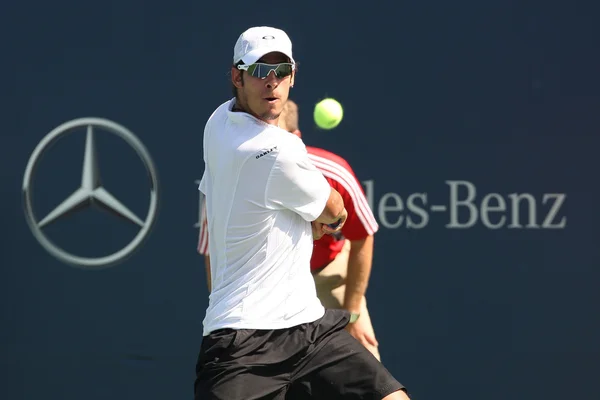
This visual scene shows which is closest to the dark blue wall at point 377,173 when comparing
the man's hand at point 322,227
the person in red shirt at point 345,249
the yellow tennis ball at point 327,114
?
the yellow tennis ball at point 327,114

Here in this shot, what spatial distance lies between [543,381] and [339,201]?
77.0 inches

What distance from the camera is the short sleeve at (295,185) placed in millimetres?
3027

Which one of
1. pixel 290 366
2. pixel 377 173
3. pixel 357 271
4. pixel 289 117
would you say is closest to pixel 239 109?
pixel 290 366

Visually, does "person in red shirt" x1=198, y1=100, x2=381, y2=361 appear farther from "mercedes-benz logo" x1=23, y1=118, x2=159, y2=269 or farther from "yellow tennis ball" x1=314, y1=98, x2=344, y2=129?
"mercedes-benz logo" x1=23, y1=118, x2=159, y2=269

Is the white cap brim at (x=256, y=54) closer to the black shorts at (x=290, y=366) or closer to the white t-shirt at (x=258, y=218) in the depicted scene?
the white t-shirt at (x=258, y=218)

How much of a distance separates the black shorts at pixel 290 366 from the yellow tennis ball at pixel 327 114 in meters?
1.30

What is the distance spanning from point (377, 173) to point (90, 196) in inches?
45.3

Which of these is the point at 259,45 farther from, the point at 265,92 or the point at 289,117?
the point at 289,117

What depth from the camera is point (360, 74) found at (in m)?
4.79

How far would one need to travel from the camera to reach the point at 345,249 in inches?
174

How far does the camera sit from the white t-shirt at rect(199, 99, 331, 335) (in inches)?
119

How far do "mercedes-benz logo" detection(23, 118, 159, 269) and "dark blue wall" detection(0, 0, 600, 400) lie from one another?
28mm

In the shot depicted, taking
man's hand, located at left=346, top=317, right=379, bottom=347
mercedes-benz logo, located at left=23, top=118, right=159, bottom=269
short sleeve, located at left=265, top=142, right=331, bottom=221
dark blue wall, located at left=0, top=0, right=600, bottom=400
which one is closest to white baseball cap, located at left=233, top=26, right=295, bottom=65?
short sleeve, located at left=265, top=142, right=331, bottom=221

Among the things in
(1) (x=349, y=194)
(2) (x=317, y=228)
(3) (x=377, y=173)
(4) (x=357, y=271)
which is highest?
(3) (x=377, y=173)
